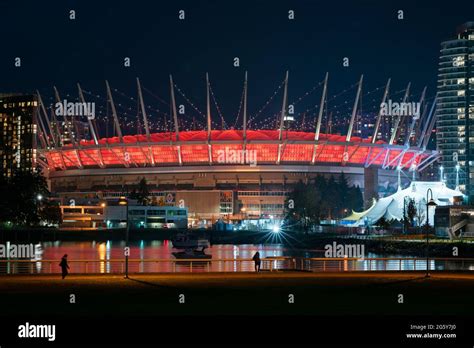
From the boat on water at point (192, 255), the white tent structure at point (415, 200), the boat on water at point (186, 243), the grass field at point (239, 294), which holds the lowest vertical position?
the boat on water at point (192, 255)

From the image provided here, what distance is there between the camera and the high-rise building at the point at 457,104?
573 feet

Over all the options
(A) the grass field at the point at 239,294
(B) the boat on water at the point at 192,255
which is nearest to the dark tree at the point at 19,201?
(B) the boat on water at the point at 192,255

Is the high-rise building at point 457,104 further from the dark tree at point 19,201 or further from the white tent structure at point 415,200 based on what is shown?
the dark tree at point 19,201

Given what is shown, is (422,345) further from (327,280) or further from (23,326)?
(327,280)

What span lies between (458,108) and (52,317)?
16089cm

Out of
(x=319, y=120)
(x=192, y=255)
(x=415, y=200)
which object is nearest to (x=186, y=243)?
(x=192, y=255)

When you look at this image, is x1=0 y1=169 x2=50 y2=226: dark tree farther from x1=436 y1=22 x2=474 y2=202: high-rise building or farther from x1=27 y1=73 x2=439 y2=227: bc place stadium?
x1=436 y1=22 x2=474 y2=202: high-rise building

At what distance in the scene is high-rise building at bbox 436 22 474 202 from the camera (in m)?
175

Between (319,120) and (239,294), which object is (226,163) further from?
(239,294)

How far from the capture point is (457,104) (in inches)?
6949

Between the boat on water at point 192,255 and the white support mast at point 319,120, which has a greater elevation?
the white support mast at point 319,120

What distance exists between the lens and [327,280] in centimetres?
3534

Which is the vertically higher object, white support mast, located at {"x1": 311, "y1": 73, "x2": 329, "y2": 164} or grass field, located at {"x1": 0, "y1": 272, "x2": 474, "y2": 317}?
white support mast, located at {"x1": 311, "y1": 73, "x2": 329, "y2": 164}

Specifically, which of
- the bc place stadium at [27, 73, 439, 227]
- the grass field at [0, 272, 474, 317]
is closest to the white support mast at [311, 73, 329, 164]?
the bc place stadium at [27, 73, 439, 227]
